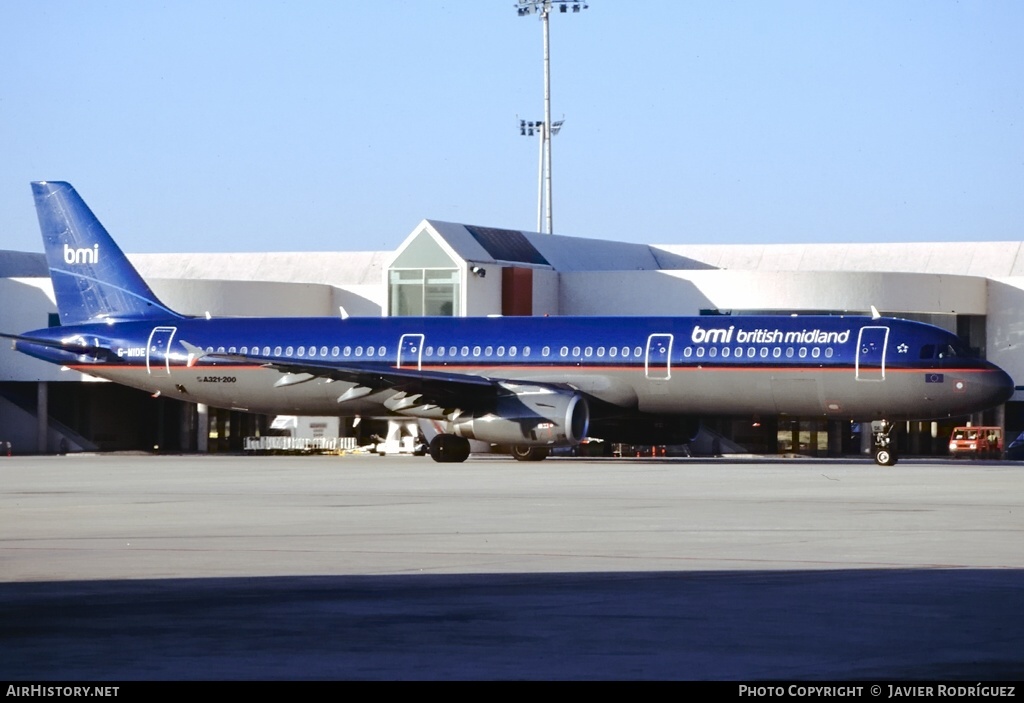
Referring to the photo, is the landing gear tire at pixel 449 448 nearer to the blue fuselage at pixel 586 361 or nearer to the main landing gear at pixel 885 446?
the blue fuselage at pixel 586 361

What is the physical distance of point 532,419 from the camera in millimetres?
47031

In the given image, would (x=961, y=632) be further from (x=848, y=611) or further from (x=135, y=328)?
(x=135, y=328)

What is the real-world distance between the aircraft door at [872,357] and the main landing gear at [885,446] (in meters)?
2.20

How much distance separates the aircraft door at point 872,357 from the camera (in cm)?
4569

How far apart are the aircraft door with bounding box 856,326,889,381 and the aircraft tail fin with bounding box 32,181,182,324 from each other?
78.3 feet

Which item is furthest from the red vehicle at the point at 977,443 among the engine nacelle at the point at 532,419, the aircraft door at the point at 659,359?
the engine nacelle at the point at 532,419

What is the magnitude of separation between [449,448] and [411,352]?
133 inches

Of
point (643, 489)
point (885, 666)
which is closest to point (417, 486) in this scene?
point (643, 489)

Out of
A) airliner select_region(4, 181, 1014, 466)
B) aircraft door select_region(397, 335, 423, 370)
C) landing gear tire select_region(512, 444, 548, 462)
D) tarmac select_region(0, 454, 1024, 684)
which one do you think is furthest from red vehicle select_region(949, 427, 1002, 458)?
tarmac select_region(0, 454, 1024, 684)

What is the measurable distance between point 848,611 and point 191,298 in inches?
2263

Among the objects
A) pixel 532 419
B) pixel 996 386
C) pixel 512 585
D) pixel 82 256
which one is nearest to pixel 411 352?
pixel 532 419

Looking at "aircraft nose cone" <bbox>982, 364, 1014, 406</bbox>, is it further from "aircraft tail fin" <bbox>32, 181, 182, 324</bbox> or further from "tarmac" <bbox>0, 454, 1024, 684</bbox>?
"aircraft tail fin" <bbox>32, 181, 182, 324</bbox>

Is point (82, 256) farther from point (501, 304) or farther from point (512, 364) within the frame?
point (501, 304)
